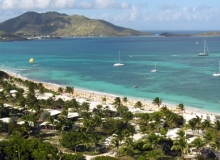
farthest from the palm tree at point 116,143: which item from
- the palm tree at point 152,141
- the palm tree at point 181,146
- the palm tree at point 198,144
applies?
the palm tree at point 198,144

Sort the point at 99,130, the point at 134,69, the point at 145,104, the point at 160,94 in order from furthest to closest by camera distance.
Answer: the point at 134,69 < the point at 160,94 < the point at 145,104 < the point at 99,130

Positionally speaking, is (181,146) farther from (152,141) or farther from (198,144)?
(152,141)

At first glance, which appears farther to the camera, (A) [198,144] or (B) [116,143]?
(B) [116,143]

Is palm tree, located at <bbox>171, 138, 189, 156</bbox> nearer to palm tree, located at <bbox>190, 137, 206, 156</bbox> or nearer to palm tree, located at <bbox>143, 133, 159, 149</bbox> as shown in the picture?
palm tree, located at <bbox>190, 137, 206, 156</bbox>

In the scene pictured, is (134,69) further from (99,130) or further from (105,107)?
(99,130)

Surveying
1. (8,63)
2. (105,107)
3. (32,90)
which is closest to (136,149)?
(105,107)

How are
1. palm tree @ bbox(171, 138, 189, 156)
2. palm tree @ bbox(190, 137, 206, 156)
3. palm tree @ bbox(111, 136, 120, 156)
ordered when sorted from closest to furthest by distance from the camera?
palm tree @ bbox(171, 138, 189, 156) < palm tree @ bbox(190, 137, 206, 156) < palm tree @ bbox(111, 136, 120, 156)

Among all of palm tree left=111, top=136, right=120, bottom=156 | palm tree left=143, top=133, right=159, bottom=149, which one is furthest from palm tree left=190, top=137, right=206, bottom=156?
palm tree left=111, top=136, right=120, bottom=156

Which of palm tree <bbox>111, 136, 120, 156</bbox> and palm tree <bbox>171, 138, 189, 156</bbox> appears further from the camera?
palm tree <bbox>111, 136, 120, 156</bbox>

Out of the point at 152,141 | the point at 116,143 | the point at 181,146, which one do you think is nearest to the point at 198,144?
the point at 181,146

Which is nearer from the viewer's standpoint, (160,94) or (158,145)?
(158,145)

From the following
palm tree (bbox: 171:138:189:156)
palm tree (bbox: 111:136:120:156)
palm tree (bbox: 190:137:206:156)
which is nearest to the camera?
palm tree (bbox: 171:138:189:156)
